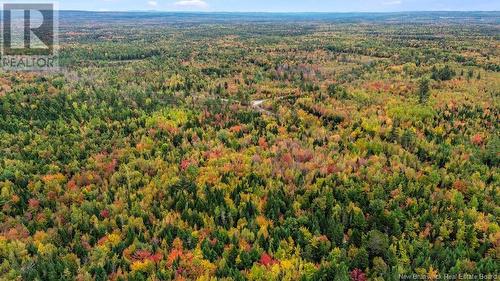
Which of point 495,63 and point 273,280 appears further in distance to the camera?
point 495,63

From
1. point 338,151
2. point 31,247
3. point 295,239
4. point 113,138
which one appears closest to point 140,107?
point 113,138

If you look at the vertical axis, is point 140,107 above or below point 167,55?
below

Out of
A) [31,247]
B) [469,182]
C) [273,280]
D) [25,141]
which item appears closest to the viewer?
[273,280]

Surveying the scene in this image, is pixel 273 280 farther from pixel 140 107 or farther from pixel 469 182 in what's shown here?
pixel 140 107

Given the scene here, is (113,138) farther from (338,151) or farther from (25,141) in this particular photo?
(338,151)

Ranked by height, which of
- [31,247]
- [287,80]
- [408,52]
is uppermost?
[408,52]

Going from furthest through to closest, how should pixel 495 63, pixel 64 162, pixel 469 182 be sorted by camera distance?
pixel 495 63, pixel 64 162, pixel 469 182
